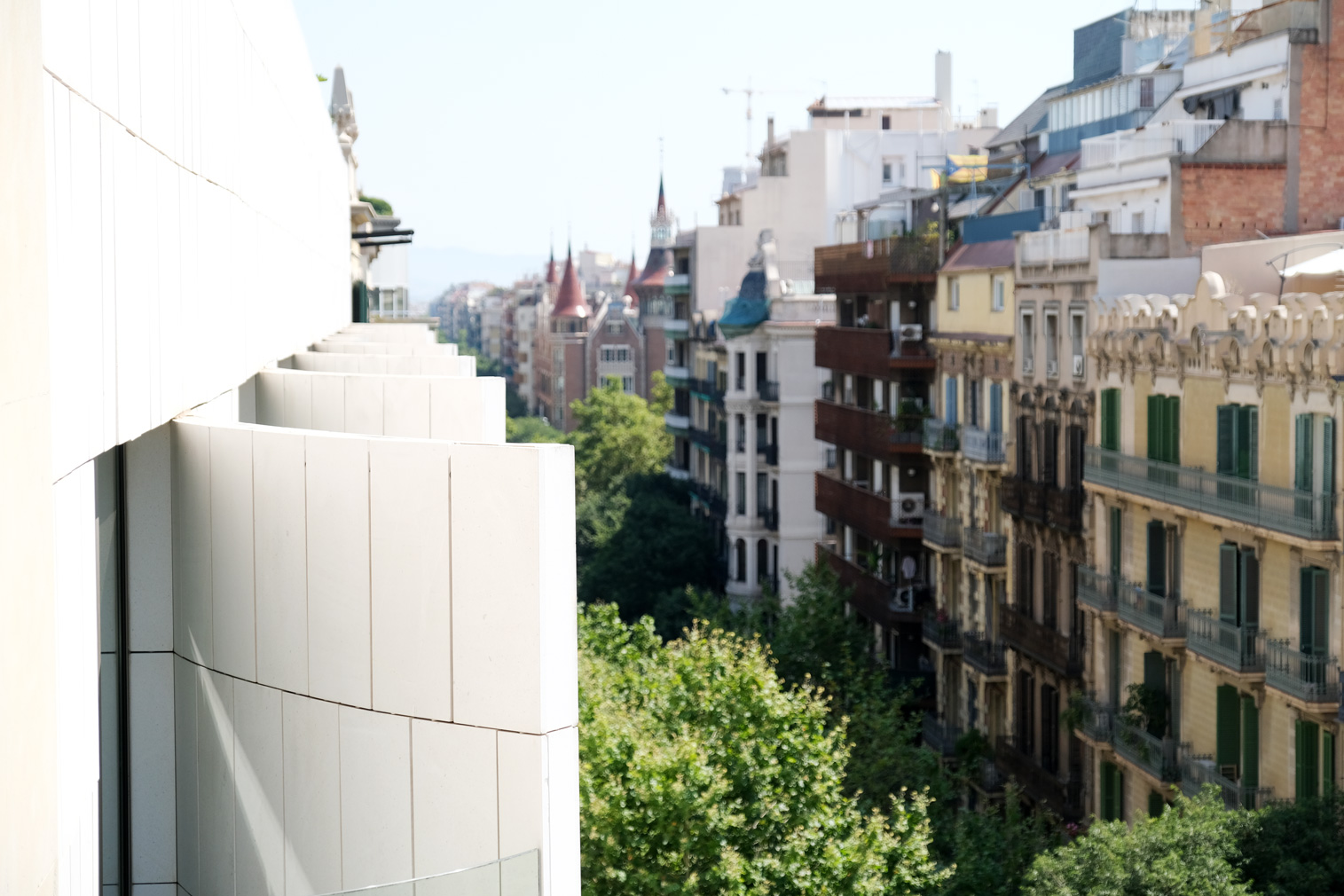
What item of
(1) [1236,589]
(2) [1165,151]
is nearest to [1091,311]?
(2) [1165,151]

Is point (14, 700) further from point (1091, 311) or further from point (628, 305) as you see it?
point (628, 305)

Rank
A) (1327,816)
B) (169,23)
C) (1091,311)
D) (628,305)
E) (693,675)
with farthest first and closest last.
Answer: (628,305), (1091,311), (693,675), (1327,816), (169,23)

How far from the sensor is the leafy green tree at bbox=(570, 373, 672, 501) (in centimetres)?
10081

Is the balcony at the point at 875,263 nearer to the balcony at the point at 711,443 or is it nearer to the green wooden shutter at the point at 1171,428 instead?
the green wooden shutter at the point at 1171,428

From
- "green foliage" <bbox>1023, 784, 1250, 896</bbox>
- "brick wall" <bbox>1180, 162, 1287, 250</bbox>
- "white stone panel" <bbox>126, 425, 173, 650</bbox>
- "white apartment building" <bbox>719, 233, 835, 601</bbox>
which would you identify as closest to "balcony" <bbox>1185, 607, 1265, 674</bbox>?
"green foliage" <bbox>1023, 784, 1250, 896</bbox>

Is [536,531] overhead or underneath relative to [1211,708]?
overhead

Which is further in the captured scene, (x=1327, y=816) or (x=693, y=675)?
(x=693, y=675)

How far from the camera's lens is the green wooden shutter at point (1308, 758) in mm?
25703


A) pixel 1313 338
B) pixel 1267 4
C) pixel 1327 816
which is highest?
pixel 1267 4

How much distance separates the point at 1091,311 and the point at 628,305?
134729mm

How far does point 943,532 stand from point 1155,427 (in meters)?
13.1

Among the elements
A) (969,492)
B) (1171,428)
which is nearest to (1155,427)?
(1171,428)

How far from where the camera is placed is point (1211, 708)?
29328mm

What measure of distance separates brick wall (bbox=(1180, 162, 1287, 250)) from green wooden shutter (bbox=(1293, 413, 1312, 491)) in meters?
10.0
